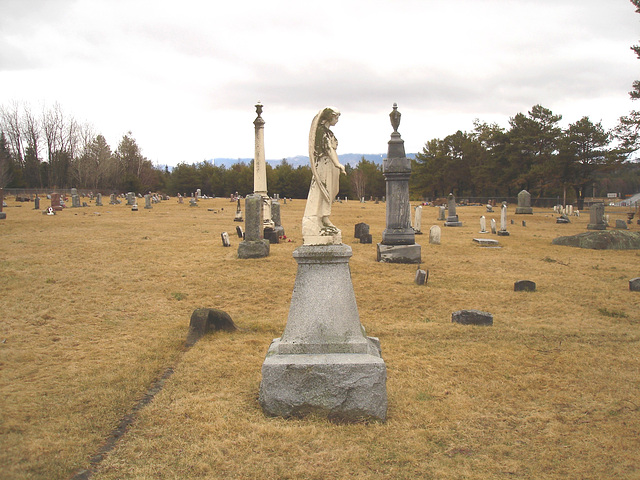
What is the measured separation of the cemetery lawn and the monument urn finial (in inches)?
201

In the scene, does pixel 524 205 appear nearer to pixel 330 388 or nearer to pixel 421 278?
pixel 421 278

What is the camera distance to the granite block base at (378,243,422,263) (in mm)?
13609

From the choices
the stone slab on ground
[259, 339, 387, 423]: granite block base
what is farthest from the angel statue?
the stone slab on ground

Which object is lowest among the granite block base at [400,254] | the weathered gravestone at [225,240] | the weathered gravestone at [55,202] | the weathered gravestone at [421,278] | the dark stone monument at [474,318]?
the dark stone monument at [474,318]

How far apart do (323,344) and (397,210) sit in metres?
9.92

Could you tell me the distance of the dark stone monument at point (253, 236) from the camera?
13789 mm

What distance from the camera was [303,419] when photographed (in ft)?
14.6

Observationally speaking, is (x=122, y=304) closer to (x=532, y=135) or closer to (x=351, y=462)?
(x=351, y=462)

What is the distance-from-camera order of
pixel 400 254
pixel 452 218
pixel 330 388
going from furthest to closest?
pixel 452 218
pixel 400 254
pixel 330 388

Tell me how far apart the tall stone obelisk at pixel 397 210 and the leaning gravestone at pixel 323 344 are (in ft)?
28.9

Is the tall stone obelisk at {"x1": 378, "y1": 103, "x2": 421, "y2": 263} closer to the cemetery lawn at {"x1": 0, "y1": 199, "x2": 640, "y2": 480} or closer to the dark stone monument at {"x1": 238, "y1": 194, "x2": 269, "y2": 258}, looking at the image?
the cemetery lawn at {"x1": 0, "y1": 199, "x2": 640, "y2": 480}

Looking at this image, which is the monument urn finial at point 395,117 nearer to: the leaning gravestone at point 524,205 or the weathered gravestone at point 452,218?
the weathered gravestone at point 452,218

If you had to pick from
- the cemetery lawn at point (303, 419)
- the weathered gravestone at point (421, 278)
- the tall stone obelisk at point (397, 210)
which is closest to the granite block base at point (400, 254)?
the tall stone obelisk at point (397, 210)

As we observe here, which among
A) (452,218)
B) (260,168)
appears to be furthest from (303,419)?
(452,218)
